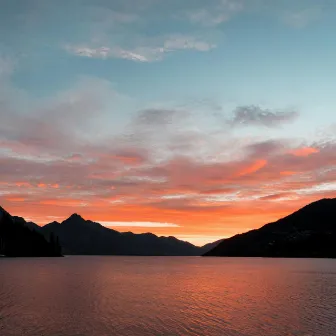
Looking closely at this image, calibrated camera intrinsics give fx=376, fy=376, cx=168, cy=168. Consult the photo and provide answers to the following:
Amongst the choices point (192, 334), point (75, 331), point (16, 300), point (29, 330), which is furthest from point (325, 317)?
point (16, 300)

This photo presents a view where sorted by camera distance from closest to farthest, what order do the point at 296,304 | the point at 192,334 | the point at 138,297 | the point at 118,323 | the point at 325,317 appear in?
the point at 192,334 < the point at 118,323 < the point at 325,317 < the point at 296,304 < the point at 138,297

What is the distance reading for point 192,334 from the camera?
54.2 m

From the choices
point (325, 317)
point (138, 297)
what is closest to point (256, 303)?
point (325, 317)

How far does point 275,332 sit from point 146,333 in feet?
61.4

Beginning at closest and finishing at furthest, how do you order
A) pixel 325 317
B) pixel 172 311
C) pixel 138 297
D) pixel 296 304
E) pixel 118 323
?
pixel 118 323 < pixel 325 317 < pixel 172 311 < pixel 296 304 < pixel 138 297

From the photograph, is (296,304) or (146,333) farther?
(296,304)

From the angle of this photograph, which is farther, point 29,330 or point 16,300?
point 16,300

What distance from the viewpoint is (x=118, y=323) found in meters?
61.3

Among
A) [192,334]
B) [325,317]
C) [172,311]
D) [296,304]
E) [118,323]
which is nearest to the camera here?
[192,334]

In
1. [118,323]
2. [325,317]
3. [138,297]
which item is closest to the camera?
[118,323]

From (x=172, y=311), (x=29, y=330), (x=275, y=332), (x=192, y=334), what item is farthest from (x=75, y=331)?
(x=275, y=332)

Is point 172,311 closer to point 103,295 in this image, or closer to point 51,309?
point 51,309

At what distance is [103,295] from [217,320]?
1684 inches

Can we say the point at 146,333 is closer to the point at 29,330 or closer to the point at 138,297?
the point at 29,330
